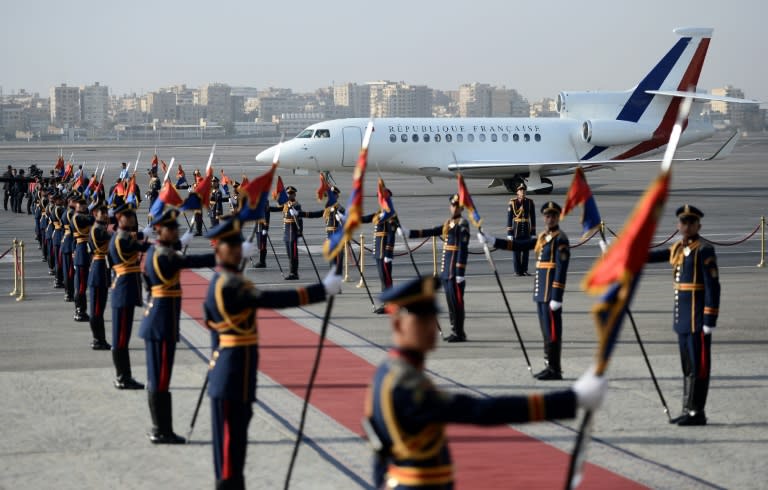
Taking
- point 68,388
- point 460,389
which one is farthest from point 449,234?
Result: point 68,388

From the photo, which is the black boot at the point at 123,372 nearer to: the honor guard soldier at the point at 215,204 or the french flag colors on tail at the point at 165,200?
the french flag colors on tail at the point at 165,200

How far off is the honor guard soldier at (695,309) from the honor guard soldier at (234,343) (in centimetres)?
388

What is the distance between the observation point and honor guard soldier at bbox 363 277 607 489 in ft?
15.2

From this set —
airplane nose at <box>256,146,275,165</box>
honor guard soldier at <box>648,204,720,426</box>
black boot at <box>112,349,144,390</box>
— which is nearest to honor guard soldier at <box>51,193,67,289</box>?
black boot at <box>112,349,144,390</box>

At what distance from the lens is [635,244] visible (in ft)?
16.2

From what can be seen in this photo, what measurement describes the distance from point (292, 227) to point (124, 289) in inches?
346

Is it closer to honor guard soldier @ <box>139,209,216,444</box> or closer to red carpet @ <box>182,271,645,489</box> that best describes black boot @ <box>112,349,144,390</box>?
red carpet @ <box>182,271,645,489</box>

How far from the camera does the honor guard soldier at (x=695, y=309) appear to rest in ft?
31.4

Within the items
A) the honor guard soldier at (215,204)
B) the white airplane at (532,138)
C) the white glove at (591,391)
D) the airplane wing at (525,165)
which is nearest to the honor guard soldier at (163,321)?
the white glove at (591,391)

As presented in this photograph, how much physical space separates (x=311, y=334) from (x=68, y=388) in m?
3.65

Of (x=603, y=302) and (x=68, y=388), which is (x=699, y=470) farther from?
(x=68, y=388)

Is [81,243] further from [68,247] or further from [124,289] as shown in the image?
[124,289]

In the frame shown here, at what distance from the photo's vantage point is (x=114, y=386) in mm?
11172

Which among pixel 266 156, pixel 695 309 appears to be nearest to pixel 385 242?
pixel 695 309
